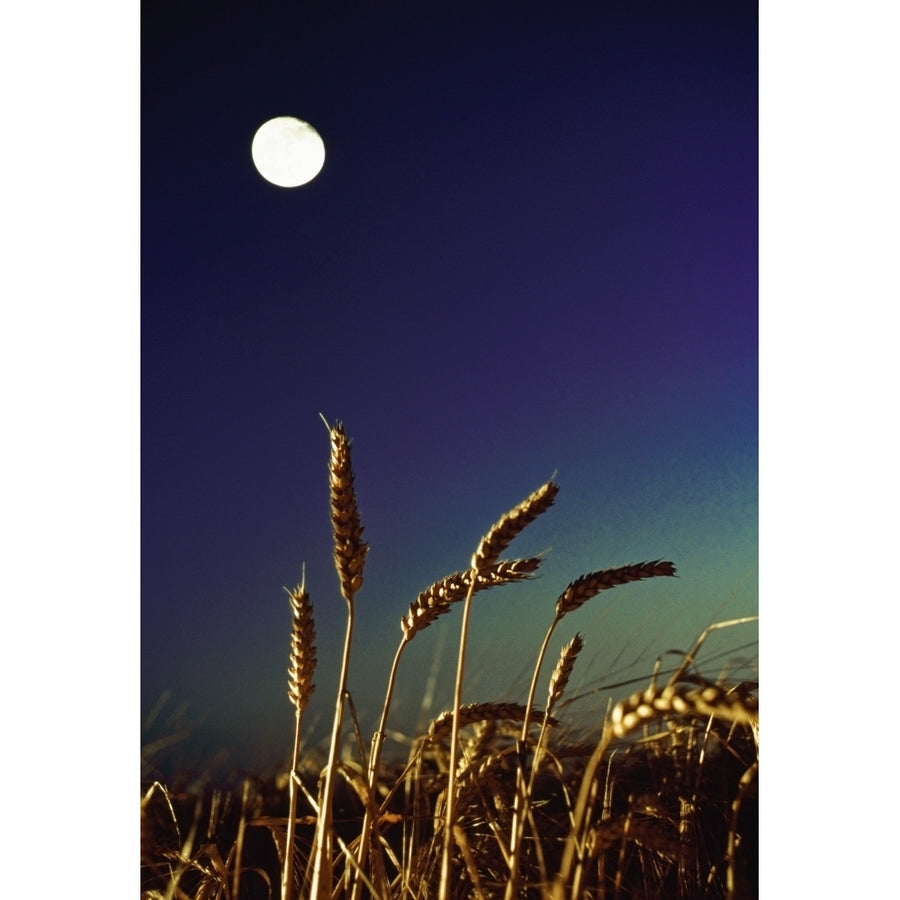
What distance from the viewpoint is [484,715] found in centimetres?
98

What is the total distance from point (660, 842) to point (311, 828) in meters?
0.56

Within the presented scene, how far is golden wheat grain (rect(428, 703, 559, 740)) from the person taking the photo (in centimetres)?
98

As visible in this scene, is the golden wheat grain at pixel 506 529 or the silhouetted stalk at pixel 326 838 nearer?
the silhouetted stalk at pixel 326 838

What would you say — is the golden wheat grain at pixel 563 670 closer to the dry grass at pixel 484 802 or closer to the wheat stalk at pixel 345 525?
the dry grass at pixel 484 802

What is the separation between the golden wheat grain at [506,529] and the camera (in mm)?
946

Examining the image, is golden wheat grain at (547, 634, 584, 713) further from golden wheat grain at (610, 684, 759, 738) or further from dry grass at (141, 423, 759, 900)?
golden wheat grain at (610, 684, 759, 738)

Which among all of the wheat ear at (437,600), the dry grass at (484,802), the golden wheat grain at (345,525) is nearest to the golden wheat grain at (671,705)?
the dry grass at (484,802)

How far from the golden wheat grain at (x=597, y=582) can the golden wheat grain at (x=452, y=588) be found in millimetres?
57

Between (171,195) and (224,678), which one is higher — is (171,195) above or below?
above

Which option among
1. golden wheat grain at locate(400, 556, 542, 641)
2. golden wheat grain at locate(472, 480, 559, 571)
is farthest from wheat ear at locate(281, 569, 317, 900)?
golden wheat grain at locate(472, 480, 559, 571)

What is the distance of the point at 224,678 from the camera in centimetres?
122
